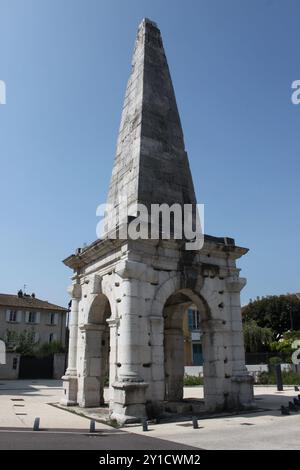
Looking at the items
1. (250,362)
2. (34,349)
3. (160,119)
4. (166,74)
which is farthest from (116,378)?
(34,349)

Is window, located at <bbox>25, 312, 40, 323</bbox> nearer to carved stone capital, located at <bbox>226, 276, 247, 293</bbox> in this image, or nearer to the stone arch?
the stone arch

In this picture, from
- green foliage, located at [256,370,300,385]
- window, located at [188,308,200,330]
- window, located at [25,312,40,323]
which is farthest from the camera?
window, located at [25,312,40,323]

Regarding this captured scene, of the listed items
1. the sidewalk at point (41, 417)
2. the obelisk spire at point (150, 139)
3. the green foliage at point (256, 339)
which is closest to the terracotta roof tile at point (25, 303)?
the green foliage at point (256, 339)

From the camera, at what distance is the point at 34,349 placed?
39469 millimetres

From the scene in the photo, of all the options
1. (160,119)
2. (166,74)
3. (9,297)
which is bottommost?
(9,297)

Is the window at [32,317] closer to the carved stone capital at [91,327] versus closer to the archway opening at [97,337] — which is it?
the archway opening at [97,337]

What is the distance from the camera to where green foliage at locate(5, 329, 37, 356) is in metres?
36.3

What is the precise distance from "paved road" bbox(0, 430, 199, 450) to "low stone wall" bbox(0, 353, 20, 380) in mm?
26185

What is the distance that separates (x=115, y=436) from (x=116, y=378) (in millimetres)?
2646

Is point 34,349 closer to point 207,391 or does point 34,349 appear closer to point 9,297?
point 9,297

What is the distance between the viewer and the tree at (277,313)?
1907 inches

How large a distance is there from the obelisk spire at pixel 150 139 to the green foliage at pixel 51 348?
27.9 m

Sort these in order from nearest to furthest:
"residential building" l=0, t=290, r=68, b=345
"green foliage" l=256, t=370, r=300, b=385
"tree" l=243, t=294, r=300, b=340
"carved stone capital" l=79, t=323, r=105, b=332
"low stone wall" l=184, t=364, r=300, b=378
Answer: "carved stone capital" l=79, t=323, r=105, b=332 < "green foliage" l=256, t=370, r=300, b=385 < "low stone wall" l=184, t=364, r=300, b=378 < "residential building" l=0, t=290, r=68, b=345 < "tree" l=243, t=294, r=300, b=340

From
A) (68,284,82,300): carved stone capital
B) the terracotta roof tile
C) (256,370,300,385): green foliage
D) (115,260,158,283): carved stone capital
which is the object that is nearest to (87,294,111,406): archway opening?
(68,284,82,300): carved stone capital
